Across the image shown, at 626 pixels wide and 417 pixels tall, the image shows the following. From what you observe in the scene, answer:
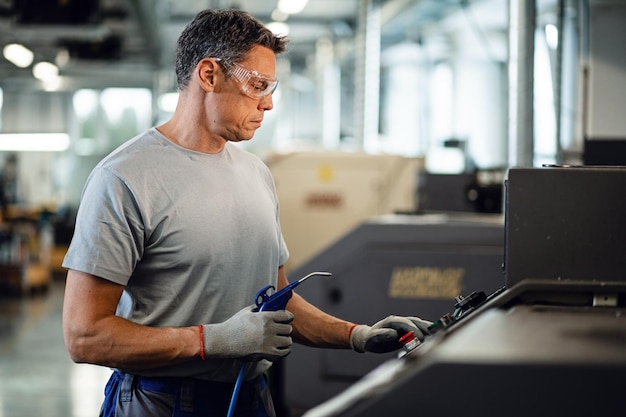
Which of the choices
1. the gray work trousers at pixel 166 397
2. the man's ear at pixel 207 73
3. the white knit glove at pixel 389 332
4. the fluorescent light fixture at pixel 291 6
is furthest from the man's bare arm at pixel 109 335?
the fluorescent light fixture at pixel 291 6

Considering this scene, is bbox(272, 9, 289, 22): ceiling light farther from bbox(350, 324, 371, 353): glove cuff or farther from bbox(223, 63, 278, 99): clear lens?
bbox(350, 324, 371, 353): glove cuff

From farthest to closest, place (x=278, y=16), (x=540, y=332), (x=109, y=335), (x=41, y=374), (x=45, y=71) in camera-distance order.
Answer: (x=45, y=71) → (x=278, y=16) → (x=41, y=374) → (x=109, y=335) → (x=540, y=332)

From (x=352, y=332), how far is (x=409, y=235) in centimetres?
171

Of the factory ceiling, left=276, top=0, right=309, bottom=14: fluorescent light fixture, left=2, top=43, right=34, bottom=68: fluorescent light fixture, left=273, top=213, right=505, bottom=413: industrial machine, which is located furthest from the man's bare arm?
left=2, top=43, right=34, bottom=68: fluorescent light fixture

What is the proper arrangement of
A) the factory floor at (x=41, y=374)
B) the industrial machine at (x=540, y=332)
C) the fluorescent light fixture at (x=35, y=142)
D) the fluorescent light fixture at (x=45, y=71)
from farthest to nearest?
the fluorescent light fixture at (x=35, y=142), the fluorescent light fixture at (x=45, y=71), the factory floor at (x=41, y=374), the industrial machine at (x=540, y=332)

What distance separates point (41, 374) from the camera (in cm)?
612

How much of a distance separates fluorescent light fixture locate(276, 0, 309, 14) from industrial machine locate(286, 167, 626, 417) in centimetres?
953

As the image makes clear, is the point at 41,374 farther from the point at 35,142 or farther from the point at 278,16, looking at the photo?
the point at 35,142

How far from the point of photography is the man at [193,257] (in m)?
1.67

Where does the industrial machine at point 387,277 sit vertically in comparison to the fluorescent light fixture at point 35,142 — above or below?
below

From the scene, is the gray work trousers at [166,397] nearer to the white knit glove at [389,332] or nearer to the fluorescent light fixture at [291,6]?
the white knit glove at [389,332]

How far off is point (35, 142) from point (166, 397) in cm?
1596

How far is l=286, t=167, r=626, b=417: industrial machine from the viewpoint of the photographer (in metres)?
0.88

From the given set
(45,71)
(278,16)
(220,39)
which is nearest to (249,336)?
(220,39)
